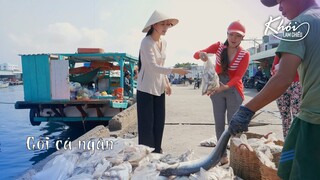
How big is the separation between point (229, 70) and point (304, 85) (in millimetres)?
2036

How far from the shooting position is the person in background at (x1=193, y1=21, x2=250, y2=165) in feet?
11.7

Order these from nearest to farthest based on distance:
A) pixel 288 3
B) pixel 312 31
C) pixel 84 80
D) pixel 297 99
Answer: pixel 312 31
pixel 288 3
pixel 297 99
pixel 84 80

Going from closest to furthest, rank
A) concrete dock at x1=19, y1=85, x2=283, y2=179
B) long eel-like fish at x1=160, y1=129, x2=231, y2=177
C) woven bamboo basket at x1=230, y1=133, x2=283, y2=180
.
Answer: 1. long eel-like fish at x1=160, y1=129, x2=231, y2=177
2. woven bamboo basket at x1=230, y1=133, x2=283, y2=180
3. concrete dock at x1=19, y1=85, x2=283, y2=179

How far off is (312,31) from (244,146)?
72.8 inches

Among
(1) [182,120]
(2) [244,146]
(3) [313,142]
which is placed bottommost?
(1) [182,120]

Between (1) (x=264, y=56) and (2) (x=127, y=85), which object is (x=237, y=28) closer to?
(2) (x=127, y=85)

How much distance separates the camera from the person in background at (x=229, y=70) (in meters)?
3.56

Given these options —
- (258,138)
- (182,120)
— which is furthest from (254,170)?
(182,120)

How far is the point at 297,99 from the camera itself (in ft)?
11.1

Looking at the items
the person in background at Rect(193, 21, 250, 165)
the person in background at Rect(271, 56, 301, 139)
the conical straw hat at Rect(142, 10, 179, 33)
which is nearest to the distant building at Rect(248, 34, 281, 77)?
the person in background at Rect(193, 21, 250, 165)

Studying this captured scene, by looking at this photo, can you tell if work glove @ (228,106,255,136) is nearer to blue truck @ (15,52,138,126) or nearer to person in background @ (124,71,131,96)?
blue truck @ (15,52,138,126)

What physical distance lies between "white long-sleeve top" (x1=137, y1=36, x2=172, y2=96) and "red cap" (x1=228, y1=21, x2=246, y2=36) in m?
0.85

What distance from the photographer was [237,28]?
138 inches

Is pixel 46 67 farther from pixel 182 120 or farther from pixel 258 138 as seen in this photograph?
pixel 258 138
